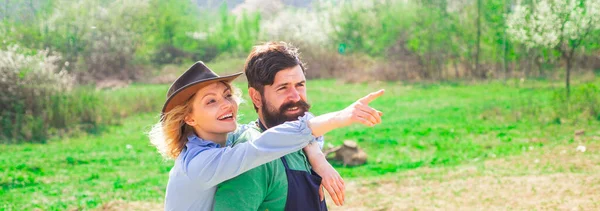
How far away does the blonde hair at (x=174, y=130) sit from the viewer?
2.36 meters

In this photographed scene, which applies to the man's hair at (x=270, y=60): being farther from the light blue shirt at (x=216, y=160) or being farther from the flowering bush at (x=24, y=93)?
the flowering bush at (x=24, y=93)

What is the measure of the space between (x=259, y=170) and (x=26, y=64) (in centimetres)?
1435

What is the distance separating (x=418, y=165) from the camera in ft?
33.8

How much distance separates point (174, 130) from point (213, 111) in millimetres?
185

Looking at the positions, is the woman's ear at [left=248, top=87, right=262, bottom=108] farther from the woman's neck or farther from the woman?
the woman's neck

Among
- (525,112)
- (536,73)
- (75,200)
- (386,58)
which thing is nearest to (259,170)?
(75,200)

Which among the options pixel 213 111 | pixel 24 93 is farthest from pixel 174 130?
pixel 24 93

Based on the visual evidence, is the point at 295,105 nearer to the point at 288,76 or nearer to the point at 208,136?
the point at 288,76

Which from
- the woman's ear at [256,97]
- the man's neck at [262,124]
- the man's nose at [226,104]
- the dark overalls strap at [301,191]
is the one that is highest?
the man's nose at [226,104]

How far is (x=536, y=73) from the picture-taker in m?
27.8

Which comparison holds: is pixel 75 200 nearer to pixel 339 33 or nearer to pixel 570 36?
pixel 570 36

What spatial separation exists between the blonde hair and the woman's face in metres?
0.02

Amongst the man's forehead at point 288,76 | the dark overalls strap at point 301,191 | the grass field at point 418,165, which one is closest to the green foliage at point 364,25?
the grass field at point 418,165

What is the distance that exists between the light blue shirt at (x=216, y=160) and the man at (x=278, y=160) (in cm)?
7
